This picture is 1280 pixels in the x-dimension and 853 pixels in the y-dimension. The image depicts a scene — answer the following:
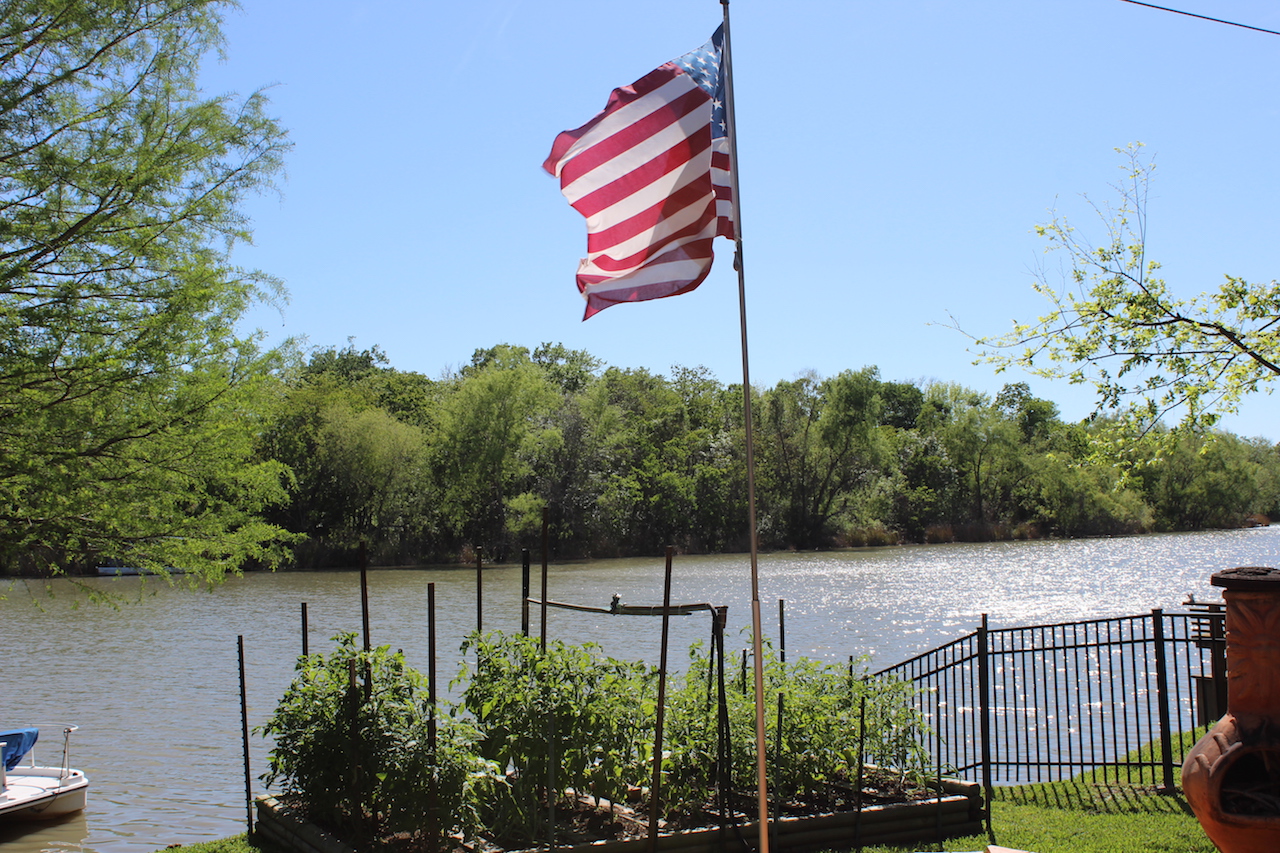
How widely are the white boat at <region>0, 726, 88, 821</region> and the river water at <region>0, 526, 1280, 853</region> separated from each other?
20 cm

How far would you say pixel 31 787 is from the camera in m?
10.9

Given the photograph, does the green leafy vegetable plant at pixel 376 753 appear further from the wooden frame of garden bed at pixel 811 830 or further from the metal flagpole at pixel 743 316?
the metal flagpole at pixel 743 316

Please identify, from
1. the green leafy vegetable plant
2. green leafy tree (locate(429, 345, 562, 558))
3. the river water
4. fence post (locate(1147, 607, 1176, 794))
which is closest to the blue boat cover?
the river water

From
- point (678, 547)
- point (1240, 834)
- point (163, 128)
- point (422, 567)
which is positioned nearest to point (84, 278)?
point (163, 128)

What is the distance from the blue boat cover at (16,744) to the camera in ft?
37.4

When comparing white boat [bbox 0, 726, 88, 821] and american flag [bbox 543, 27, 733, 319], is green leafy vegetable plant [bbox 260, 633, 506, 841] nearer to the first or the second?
american flag [bbox 543, 27, 733, 319]

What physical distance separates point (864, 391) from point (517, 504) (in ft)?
81.1

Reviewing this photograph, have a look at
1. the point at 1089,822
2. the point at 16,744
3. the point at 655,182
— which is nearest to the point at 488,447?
the point at 16,744

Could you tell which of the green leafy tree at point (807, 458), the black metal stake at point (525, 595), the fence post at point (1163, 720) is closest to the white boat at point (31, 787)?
the black metal stake at point (525, 595)

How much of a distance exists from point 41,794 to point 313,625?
60.6 ft

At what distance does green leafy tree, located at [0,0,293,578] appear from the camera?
30.5ft

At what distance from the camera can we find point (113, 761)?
13938 mm

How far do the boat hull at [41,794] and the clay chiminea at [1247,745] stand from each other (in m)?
11.2

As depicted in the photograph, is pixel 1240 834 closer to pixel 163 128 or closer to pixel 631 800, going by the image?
pixel 631 800
